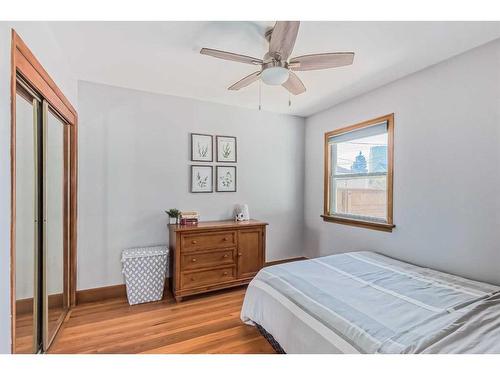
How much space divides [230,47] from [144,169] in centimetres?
176

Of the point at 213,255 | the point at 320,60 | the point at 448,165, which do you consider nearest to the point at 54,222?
the point at 213,255

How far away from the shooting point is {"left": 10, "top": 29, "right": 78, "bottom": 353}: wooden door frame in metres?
1.20

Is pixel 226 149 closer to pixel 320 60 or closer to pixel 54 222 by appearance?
pixel 320 60

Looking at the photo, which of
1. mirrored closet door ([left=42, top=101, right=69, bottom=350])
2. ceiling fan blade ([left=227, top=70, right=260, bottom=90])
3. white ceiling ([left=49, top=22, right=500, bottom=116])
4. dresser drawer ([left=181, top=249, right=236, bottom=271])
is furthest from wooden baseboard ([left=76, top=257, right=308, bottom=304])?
ceiling fan blade ([left=227, top=70, right=260, bottom=90])

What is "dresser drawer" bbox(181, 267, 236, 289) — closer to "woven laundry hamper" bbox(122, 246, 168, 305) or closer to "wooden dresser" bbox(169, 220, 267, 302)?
"wooden dresser" bbox(169, 220, 267, 302)

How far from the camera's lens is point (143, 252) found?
283cm

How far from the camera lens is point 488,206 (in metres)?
1.97

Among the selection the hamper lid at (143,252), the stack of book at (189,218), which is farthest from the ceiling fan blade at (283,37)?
the hamper lid at (143,252)

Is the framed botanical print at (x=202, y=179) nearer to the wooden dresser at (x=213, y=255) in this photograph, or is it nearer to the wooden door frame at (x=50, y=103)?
the wooden dresser at (x=213, y=255)

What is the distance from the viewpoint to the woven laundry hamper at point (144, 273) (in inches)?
108

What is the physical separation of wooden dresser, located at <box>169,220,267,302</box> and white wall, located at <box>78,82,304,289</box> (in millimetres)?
416

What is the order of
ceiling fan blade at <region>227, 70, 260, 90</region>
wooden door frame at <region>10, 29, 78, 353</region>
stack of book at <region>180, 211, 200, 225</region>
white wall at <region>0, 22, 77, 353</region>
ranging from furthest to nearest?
stack of book at <region>180, 211, 200, 225</region>
ceiling fan blade at <region>227, 70, 260, 90</region>
wooden door frame at <region>10, 29, 78, 353</region>
white wall at <region>0, 22, 77, 353</region>

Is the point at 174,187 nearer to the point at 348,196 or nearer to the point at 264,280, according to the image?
the point at 264,280
